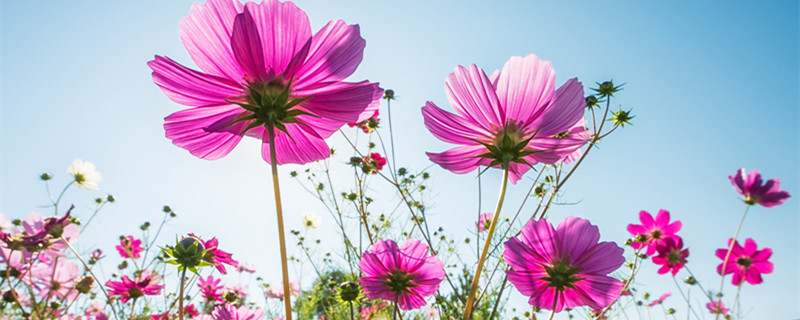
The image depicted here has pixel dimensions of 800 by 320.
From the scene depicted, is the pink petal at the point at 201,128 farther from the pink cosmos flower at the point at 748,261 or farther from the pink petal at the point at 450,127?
the pink cosmos flower at the point at 748,261

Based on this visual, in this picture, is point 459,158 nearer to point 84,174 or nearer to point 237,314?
point 237,314

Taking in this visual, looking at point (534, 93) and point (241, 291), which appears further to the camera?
point (241, 291)

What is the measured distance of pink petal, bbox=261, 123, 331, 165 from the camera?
0.50 meters

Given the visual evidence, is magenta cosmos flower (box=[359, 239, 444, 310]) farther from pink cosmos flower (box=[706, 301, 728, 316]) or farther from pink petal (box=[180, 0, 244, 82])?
pink cosmos flower (box=[706, 301, 728, 316])

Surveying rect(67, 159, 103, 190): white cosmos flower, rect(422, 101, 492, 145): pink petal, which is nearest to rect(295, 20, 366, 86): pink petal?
rect(422, 101, 492, 145): pink petal

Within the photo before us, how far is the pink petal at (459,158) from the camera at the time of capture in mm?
532

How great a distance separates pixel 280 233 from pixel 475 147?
0.31 metres

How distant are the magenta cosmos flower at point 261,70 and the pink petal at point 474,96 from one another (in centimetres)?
10

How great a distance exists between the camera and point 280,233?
30cm

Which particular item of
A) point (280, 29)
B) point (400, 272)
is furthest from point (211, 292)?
point (280, 29)

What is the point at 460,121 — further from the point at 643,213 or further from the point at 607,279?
the point at 643,213

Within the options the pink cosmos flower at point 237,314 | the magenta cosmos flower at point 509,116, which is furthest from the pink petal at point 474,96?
the pink cosmos flower at point 237,314

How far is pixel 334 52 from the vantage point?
0.44m

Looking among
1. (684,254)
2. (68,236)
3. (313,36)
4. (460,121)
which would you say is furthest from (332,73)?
(684,254)
